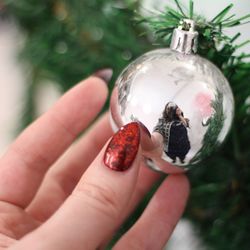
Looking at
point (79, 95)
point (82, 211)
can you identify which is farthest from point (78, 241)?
point (79, 95)

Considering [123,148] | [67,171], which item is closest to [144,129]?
[123,148]

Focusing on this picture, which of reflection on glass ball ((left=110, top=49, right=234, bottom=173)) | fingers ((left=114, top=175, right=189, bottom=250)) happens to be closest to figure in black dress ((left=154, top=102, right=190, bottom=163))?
reflection on glass ball ((left=110, top=49, right=234, bottom=173))

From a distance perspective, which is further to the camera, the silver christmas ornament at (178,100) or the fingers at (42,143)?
the fingers at (42,143)

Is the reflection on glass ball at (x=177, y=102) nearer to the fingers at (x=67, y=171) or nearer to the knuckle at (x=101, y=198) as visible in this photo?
the knuckle at (x=101, y=198)

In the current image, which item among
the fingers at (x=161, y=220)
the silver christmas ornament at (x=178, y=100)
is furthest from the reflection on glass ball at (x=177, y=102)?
the fingers at (x=161, y=220)

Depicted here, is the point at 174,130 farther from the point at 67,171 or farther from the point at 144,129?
the point at 67,171

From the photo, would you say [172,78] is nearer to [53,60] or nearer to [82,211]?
[82,211]
